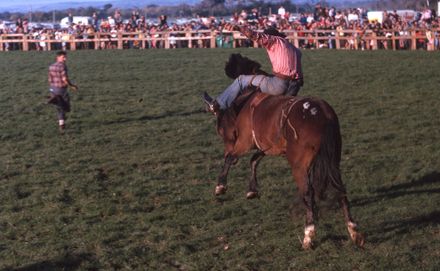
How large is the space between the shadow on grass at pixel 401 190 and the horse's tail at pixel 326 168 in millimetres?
1812

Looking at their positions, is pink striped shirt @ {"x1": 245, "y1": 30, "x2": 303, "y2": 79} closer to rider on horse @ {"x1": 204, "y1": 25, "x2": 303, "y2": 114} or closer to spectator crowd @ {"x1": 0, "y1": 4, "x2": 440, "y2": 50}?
rider on horse @ {"x1": 204, "y1": 25, "x2": 303, "y2": 114}

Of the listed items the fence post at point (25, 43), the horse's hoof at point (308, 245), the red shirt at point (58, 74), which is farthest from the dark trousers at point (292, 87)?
the fence post at point (25, 43)

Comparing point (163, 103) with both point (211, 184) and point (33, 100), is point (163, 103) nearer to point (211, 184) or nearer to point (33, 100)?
point (33, 100)

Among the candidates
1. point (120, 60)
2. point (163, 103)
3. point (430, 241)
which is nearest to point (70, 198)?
point (430, 241)

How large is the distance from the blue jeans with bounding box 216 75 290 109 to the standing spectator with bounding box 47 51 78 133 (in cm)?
619

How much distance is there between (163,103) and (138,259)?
1205 cm

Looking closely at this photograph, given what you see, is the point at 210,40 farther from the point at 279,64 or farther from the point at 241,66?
the point at 279,64

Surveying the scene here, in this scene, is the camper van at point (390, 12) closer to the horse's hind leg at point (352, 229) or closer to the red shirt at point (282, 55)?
the red shirt at point (282, 55)

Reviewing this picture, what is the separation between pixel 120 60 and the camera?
113 ft

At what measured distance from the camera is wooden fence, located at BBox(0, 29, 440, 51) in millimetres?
38906

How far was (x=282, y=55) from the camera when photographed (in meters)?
9.78

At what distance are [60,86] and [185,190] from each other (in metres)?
6.34

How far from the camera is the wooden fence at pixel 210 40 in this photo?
128 ft

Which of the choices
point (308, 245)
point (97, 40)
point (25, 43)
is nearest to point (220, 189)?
point (308, 245)
